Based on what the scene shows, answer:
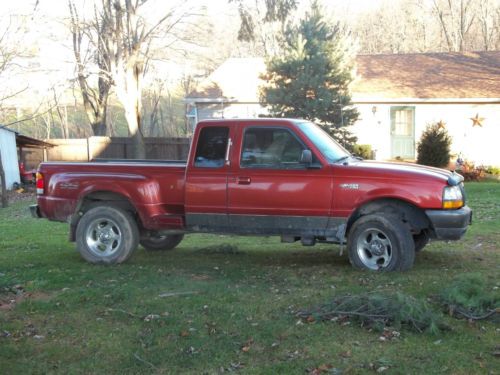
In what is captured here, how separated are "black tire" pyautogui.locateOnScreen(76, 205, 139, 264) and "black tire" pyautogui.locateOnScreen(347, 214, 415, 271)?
2852 millimetres

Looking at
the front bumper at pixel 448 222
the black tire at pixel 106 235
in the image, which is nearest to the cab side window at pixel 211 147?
the black tire at pixel 106 235

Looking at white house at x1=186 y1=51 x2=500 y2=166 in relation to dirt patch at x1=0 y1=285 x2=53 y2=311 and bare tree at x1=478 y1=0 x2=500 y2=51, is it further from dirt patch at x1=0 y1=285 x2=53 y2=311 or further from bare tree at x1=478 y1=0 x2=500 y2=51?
dirt patch at x1=0 y1=285 x2=53 y2=311

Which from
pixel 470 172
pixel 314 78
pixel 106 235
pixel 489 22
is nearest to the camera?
pixel 106 235

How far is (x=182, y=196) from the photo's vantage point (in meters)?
7.57

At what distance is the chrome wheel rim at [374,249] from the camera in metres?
6.89

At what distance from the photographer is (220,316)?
5418 millimetres

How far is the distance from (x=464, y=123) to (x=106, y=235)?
63.1 ft

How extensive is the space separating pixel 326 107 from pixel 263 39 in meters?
→ 16.3

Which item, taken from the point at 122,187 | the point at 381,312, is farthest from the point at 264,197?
the point at 381,312

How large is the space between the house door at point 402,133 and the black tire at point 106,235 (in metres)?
18.3

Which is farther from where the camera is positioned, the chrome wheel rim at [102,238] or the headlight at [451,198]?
the chrome wheel rim at [102,238]

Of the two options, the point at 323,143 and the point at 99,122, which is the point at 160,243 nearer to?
the point at 323,143

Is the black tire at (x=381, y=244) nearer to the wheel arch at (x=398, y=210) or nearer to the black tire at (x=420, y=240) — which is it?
the wheel arch at (x=398, y=210)

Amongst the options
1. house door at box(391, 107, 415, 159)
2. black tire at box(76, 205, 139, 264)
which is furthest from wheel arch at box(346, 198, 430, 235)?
house door at box(391, 107, 415, 159)
